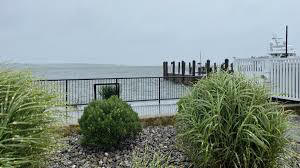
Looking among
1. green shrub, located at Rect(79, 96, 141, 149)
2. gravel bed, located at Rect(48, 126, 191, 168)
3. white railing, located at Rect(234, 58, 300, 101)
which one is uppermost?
white railing, located at Rect(234, 58, 300, 101)

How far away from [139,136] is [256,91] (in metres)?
2.10

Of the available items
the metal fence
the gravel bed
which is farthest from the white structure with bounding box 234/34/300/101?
the gravel bed

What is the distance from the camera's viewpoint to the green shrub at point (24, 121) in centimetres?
283

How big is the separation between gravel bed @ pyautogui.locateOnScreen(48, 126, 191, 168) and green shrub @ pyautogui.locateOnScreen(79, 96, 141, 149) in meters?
0.14

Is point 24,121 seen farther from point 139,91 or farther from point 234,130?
point 139,91

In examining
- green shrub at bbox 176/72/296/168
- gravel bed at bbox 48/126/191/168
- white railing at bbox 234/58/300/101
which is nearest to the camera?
green shrub at bbox 176/72/296/168

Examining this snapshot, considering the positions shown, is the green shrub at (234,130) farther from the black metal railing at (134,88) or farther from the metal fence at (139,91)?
the metal fence at (139,91)

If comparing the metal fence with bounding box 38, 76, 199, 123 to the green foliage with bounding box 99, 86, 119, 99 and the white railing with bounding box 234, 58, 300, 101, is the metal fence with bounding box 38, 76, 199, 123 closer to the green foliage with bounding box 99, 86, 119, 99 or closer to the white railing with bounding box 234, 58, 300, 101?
the green foliage with bounding box 99, 86, 119, 99

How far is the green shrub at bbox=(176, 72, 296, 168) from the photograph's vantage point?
400 cm

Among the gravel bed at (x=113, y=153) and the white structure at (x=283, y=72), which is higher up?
the white structure at (x=283, y=72)

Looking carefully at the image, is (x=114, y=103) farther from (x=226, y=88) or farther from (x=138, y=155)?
(x=226, y=88)

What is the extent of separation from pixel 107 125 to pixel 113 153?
431mm

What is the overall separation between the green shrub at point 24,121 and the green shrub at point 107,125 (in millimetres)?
1343

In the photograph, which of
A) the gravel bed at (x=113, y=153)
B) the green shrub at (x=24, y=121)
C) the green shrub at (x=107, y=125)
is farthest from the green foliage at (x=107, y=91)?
the green shrub at (x=24, y=121)
